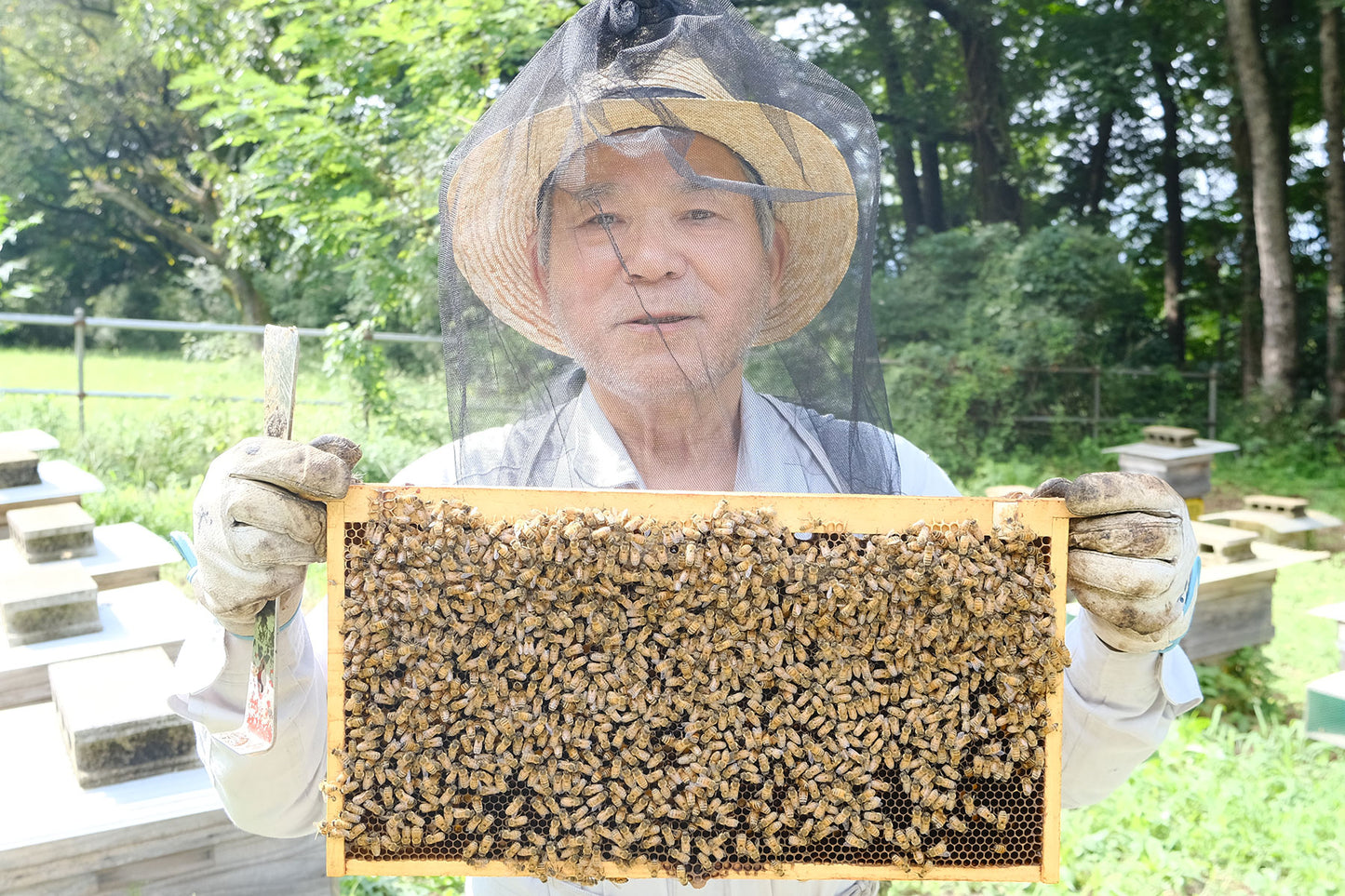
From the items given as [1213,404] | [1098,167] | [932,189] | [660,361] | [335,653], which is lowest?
[335,653]

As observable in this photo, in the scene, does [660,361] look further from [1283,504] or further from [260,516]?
[1283,504]

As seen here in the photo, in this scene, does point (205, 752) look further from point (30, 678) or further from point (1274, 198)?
point (1274, 198)

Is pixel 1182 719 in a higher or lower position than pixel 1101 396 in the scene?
lower

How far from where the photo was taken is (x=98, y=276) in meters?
30.9

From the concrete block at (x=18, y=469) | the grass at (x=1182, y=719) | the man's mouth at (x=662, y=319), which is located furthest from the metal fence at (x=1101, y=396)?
the man's mouth at (x=662, y=319)

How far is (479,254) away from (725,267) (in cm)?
57

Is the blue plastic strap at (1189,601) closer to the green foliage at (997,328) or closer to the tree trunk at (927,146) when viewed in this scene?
the green foliage at (997,328)

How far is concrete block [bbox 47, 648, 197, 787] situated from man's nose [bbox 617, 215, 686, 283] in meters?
2.23

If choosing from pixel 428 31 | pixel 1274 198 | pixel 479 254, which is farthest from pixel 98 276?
pixel 479 254

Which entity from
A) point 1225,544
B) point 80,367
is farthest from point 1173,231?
point 80,367

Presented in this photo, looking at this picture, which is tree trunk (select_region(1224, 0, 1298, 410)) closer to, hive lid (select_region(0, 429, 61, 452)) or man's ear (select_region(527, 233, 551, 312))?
man's ear (select_region(527, 233, 551, 312))

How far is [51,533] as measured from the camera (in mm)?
4559

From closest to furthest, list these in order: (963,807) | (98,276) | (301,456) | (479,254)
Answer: (301,456)
(963,807)
(479,254)
(98,276)

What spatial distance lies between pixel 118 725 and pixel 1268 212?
49.0 feet
